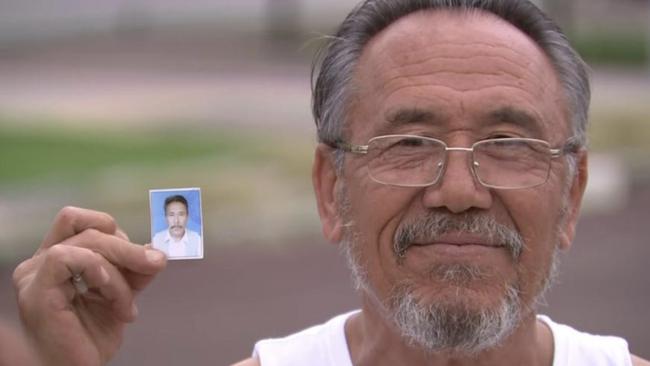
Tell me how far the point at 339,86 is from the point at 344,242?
413mm

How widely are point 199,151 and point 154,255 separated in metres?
4.92

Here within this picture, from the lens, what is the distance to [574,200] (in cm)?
269

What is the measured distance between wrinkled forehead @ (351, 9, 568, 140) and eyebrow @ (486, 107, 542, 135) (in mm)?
19

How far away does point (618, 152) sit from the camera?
8.18 m

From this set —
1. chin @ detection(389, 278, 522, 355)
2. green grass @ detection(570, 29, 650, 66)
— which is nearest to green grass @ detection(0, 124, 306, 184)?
green grass @ detection(570, 29, 650, 66)

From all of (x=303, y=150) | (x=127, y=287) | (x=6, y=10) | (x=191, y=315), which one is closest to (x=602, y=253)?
(x=303, y=150)

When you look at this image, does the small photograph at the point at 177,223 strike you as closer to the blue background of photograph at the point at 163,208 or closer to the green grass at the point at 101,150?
the blue background of photograph at the point at 163,208

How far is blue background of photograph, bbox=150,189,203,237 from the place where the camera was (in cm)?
233

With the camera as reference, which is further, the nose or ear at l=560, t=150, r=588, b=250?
ear at l=560, t=150, r=588, b=250

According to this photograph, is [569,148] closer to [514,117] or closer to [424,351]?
[514,117]

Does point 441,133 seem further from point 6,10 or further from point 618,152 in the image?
point 618,152

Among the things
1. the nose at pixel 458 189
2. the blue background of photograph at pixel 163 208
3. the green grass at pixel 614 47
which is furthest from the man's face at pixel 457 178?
the green grass at pixel 614 47

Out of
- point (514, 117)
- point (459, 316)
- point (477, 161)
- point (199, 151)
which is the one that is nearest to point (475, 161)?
point (477, 161)

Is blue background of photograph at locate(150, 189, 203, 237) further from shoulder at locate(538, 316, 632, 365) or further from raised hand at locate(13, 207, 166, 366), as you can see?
shoulder at locate(538, 316, 632, 365)
